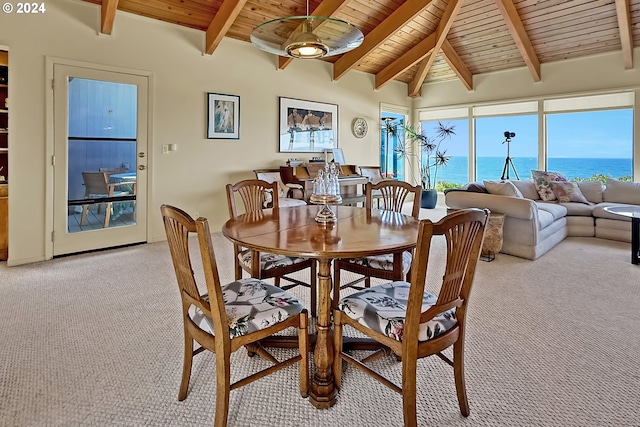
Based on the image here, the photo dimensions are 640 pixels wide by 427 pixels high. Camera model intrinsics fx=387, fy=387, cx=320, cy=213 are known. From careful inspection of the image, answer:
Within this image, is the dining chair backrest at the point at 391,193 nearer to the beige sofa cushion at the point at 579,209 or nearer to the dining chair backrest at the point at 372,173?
the beige sofa cushion at the point at 579,209

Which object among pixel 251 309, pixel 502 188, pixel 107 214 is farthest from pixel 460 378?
pixel 107 214

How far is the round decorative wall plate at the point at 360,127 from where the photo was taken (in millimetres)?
7202

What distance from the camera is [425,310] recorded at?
4.97 feet

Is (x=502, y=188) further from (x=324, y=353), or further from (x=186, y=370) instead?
(x=186, y=370)

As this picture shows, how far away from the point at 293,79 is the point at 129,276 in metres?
3.98

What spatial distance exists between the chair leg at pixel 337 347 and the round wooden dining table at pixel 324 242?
25mm

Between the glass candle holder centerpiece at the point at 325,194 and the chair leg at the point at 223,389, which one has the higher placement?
the glass candle holder centerpiece at the point at 325,194

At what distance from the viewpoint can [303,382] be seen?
68.7 inches

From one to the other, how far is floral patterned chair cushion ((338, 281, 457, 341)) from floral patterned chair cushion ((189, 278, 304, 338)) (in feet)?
0.82

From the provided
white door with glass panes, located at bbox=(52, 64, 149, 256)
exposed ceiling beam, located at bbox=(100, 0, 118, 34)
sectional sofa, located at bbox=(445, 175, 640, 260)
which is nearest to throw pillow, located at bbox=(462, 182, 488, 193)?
sectional sofa, located at bbox=(445, 175, 640, 260)

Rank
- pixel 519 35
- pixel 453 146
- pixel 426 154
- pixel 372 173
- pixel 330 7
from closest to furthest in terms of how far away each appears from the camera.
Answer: pixel 330 7 → pixel 519 35 → pixel 372 173 → pixel 453 146 → pixel 426 154

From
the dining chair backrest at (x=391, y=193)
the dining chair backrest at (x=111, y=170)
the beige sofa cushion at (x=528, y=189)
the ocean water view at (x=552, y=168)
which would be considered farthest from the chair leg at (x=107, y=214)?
the ocean water view at (x=552, y=168)

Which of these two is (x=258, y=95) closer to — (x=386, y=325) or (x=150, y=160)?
(x=150, y=160)

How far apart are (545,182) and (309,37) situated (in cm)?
456
